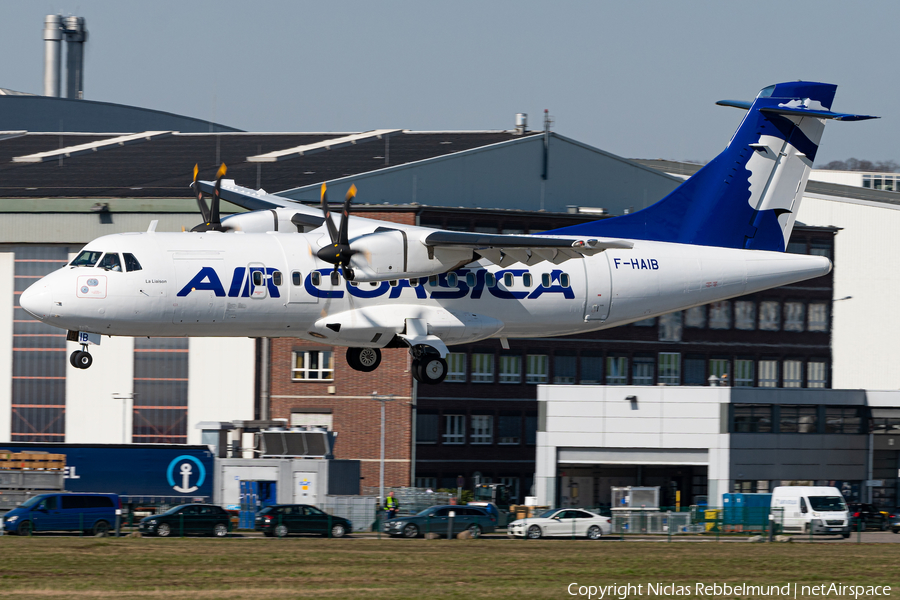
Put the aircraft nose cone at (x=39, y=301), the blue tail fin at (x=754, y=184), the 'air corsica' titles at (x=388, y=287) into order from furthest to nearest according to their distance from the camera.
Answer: the blue tail fin at (x=754, y=184) → the 'air corsica' titles at (x=388, y=287) → the aircraft nose cone at (x=39, y=301)

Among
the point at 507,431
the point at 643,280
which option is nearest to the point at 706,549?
the point at 643,280

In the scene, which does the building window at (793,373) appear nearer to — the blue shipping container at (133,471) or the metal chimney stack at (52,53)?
the blue shipping container at (133,471)

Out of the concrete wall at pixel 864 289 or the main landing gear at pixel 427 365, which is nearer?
the main landing gear at pixel 427 365

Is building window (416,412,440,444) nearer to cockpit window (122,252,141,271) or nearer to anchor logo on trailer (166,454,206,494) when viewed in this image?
anchor logo on trailer (166,454,206,494)

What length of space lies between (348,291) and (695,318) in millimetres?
48608

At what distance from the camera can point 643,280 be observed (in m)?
34.9

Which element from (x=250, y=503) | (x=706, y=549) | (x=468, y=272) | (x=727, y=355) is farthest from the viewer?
(x=727, y=355)

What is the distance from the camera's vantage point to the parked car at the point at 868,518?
52.9 meters

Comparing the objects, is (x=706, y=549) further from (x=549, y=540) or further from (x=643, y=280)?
(x=643, y=280)

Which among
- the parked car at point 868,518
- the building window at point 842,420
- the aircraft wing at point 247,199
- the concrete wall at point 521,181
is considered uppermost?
the concrete wall at point 521,181

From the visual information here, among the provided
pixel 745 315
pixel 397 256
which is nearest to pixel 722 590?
pixel 397 256

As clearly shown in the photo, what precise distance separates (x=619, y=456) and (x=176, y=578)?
1367 inches

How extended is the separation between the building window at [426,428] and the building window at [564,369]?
8.72m

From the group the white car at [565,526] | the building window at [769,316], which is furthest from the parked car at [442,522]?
the building window at [769,316]
